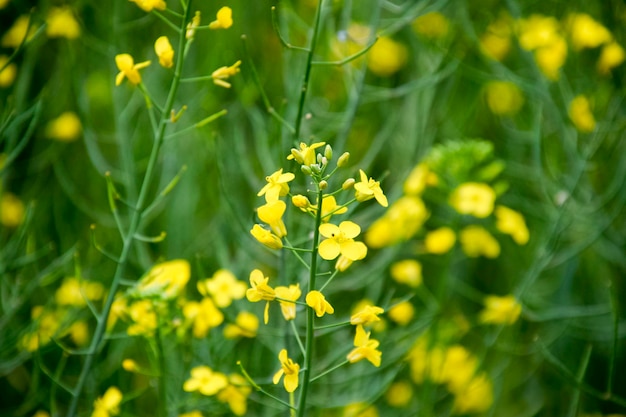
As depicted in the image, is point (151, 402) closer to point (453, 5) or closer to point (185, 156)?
point (185, 156)

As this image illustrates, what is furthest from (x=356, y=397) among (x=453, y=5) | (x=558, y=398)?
(x=453, y=5)

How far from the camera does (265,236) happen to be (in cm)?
96

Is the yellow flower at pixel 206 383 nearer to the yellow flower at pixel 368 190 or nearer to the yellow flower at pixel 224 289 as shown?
the yellow flower at pixel 224 289

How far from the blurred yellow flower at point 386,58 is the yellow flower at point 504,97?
0.41 m

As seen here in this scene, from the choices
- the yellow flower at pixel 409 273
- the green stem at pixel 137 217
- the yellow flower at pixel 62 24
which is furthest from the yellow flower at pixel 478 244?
the yellow flower at pixel 62 24

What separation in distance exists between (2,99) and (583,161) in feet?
6.35

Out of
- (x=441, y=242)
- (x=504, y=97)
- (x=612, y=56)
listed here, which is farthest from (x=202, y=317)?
(x=504, y=97)

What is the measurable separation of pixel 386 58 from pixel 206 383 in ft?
5.99

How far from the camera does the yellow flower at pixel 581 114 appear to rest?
1979 mm

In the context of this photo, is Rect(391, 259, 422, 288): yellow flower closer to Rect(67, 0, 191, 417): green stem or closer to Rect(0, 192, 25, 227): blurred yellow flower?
Rect(67, 0, 191, 417): green stem

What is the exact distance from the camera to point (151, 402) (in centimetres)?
207

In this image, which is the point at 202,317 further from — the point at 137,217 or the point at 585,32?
the point at 585,32

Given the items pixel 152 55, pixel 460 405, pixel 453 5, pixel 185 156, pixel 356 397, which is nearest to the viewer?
pixel 356 397

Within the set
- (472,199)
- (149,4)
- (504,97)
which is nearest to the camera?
(149,4)
